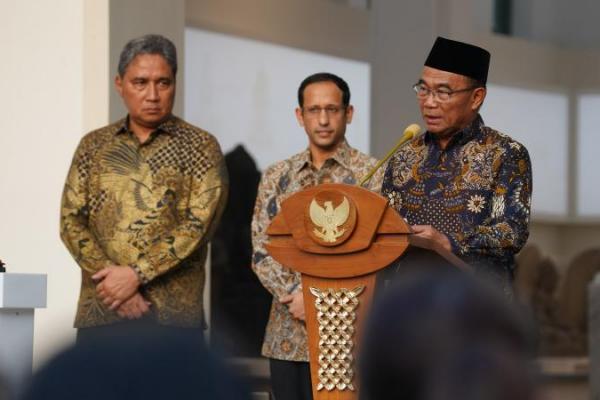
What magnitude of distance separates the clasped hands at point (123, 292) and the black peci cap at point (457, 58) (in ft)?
3.82

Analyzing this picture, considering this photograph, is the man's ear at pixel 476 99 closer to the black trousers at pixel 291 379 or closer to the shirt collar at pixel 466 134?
the shirt collar at pixel 466 134

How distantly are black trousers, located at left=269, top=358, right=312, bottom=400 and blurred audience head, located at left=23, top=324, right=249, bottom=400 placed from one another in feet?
11.0

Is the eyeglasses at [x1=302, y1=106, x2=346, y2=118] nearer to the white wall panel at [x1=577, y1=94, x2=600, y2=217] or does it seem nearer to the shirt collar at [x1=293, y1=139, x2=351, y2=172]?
the shirt collar at [x1=293, y1=139, x2=351, y2=172]

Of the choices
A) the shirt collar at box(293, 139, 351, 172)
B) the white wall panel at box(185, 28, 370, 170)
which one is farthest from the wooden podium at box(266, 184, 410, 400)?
the white wall panel at box(185, 28, 370, 170)

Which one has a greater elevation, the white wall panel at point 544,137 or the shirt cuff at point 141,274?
the white wall panel at point 544,137

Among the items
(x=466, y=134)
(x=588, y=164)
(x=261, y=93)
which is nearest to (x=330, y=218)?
(x=466, y=134)

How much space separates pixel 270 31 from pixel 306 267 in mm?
8168

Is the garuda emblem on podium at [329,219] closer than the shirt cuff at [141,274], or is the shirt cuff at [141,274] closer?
the garuda emblem on podium at [329,219]

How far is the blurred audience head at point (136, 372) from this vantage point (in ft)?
3.70

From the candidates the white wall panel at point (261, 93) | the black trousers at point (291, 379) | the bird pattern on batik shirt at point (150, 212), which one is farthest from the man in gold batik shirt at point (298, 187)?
the white wall panel at point (261, 93)

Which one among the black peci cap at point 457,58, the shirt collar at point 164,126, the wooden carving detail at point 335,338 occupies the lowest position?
the wooden carving detail at point 335,338

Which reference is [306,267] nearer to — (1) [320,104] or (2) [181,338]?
(1) [320,104]

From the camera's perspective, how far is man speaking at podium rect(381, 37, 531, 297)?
3.95 m

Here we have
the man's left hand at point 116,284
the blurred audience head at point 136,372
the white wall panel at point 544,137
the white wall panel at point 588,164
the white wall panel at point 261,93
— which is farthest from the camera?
the white wall panel at point 588,164
